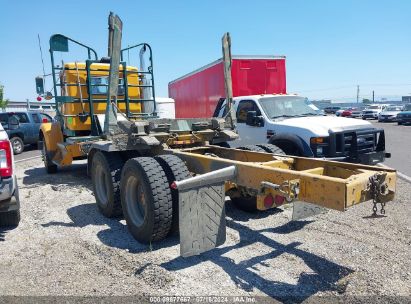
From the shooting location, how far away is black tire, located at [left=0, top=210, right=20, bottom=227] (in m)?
5.24

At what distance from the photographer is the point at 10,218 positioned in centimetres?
529

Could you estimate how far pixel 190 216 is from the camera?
3.76 metres

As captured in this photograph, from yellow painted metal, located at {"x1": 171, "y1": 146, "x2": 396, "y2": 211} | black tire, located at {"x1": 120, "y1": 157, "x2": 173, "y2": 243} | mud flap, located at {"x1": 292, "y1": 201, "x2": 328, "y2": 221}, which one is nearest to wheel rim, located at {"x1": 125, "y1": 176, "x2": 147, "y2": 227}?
black tire, located at {"x1": 120, "y1": 157, "x2": 173, "y2": 243}

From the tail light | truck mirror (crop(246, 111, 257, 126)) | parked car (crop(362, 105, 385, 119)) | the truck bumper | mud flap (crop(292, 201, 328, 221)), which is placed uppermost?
truck mirror (crop(246, 111, 257, 126))

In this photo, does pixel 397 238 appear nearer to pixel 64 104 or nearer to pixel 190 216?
pixel 190 216

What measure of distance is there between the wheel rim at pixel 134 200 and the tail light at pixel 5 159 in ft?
4.72

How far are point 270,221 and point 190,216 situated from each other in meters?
1.90

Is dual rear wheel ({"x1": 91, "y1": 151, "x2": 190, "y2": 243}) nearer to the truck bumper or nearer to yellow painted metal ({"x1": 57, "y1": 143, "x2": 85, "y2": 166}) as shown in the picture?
the truck bumper

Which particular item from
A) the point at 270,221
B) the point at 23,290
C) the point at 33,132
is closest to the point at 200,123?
the point at 270,221

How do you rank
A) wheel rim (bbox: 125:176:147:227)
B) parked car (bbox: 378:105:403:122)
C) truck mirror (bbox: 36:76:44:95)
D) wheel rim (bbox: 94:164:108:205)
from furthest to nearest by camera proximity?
parked car (bbox: 378:105:403:122), truck mirror (bbox: 36:76:44:95), wheel rim (bbox: 94:164:108:205), wheel rim (bbox: 125:176:147:227)

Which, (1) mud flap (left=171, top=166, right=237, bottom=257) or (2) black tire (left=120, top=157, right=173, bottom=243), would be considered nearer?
(1) mud flap (left=171, top=166, right=237, bottom=257)

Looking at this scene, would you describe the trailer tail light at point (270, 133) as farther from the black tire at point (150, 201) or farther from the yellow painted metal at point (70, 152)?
the yellow painted metal at point (70, 152)

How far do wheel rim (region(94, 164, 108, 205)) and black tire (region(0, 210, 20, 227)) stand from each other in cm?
119

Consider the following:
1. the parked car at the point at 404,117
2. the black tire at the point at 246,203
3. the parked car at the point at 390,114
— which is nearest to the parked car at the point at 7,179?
the black tire at the point at 246,203
